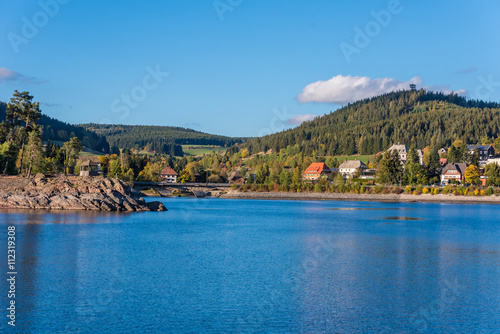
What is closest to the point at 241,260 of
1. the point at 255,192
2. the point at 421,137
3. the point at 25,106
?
the point at 25,106

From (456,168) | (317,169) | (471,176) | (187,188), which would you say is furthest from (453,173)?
(187,188)

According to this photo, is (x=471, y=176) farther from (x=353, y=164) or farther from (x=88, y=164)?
(x=88, y=164)

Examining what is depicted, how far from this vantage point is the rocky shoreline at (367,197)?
104 m

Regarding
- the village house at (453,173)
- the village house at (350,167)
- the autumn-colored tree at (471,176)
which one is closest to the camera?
the autumn-colored tree at (471,176)

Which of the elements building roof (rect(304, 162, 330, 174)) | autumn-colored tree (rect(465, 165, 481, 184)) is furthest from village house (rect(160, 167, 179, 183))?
autumn-colored tree (rect(465, 165, 481, 184))

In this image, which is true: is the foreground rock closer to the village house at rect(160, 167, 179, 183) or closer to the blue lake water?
the blue lake water

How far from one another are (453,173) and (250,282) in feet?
393

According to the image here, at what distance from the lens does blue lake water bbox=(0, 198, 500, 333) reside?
18.4 meters

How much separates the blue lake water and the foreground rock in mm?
19664

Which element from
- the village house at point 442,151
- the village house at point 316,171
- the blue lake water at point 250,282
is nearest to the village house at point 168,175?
the village house at point 316,171

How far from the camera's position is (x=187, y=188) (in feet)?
451

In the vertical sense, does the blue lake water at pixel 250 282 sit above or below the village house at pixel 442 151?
below

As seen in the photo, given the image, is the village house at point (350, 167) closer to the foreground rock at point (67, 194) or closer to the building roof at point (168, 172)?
the building roof at point (168, 172)

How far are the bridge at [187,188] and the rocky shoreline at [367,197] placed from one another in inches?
229
